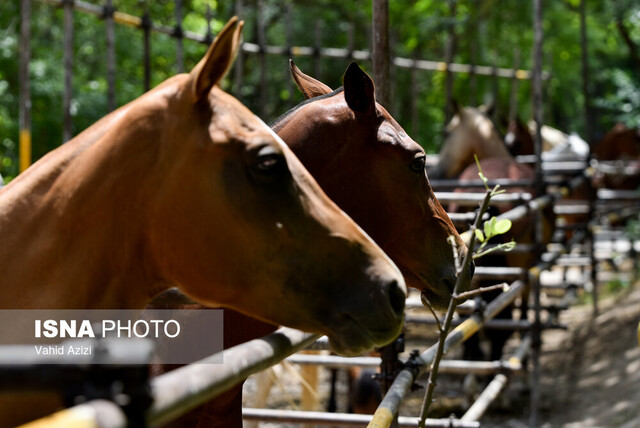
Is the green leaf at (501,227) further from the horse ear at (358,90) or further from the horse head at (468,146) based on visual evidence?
the horse head at (468,146)

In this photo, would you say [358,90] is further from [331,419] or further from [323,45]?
[323,45]

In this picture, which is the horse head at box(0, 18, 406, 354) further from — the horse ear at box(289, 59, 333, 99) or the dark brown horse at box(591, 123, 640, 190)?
the dark brown horse at box(591, 123, 640, 190)

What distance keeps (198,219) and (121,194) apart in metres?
0.15

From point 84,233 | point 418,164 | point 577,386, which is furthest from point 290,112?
point 577,386

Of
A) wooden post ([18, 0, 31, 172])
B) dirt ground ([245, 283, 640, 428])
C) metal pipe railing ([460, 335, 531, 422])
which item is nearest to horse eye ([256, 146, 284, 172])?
metal pipe railing ([460, 335, 531, 422])

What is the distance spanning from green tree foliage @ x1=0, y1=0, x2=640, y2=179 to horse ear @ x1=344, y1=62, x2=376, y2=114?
5130 millimetres

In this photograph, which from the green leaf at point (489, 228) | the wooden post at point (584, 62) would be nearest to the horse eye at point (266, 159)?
the green leaf at point (489, 228)

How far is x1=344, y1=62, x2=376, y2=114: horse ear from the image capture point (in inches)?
84.4

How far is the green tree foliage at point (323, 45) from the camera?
8.63m

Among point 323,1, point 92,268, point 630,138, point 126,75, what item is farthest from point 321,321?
point 630,138

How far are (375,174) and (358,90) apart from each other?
9.2 inches

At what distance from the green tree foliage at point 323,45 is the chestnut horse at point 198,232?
5.85 meters

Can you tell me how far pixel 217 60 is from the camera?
138 cm

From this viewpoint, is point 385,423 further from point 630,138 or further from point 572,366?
point 630,138
